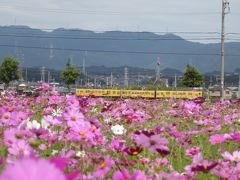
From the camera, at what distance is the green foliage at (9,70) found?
1911 inches

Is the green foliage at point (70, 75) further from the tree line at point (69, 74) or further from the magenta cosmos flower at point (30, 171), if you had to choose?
the magenta cosmos flower at point (30, 171)

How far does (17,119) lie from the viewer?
195 cm

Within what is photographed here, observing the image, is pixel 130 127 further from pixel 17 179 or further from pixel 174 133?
pixel 17 179

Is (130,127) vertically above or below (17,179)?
below

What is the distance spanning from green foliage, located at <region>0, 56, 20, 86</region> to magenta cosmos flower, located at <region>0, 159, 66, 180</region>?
1941 inches

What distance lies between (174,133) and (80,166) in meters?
1.05

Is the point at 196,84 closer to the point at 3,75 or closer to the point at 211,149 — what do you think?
the point at 3,75

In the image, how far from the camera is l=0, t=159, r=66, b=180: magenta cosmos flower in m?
0.47

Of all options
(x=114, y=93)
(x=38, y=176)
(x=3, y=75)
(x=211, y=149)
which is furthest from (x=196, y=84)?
(x=38, y=176)

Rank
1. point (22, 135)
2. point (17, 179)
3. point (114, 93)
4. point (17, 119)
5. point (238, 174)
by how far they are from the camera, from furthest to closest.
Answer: point (114, 93) → point (17, 119) → point (238, 174) → point (22, 135) → point (17, 179)

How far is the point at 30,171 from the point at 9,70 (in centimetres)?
4991

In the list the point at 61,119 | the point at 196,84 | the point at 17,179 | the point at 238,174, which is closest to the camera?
the point at 17,179

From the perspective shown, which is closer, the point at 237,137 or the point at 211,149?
the point at 237,137

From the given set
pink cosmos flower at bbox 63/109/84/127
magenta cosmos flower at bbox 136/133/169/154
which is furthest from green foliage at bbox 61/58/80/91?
magenta cosmos flower at bbox 136/133/169/154
